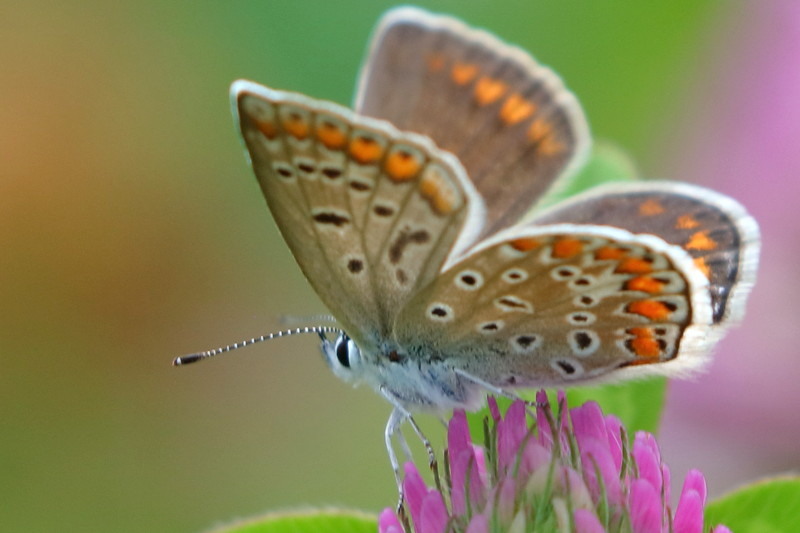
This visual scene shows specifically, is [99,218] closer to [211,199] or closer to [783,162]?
[211,199]

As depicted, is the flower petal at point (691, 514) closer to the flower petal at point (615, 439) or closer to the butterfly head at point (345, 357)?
the flower petal at point (615, 439)

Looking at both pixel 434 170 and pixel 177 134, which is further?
pixel 177 134

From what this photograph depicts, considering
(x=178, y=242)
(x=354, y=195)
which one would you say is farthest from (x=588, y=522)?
(x=178, y=242)

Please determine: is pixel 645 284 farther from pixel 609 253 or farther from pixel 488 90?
pixel 488 90

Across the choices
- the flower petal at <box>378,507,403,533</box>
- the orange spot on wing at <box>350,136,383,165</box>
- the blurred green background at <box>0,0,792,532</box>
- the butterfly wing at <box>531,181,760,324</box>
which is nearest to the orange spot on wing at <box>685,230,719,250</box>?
the butterfly wing at <box>531,181,760,324</box>

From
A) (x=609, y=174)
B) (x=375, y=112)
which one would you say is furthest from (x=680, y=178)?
(x=375, y=112)

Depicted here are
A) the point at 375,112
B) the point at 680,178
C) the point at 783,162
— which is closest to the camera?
the point at 375,112

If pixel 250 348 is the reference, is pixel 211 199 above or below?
above

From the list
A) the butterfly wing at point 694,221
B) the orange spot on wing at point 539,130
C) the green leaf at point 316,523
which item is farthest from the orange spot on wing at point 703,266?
the green leaf at point 316,523
